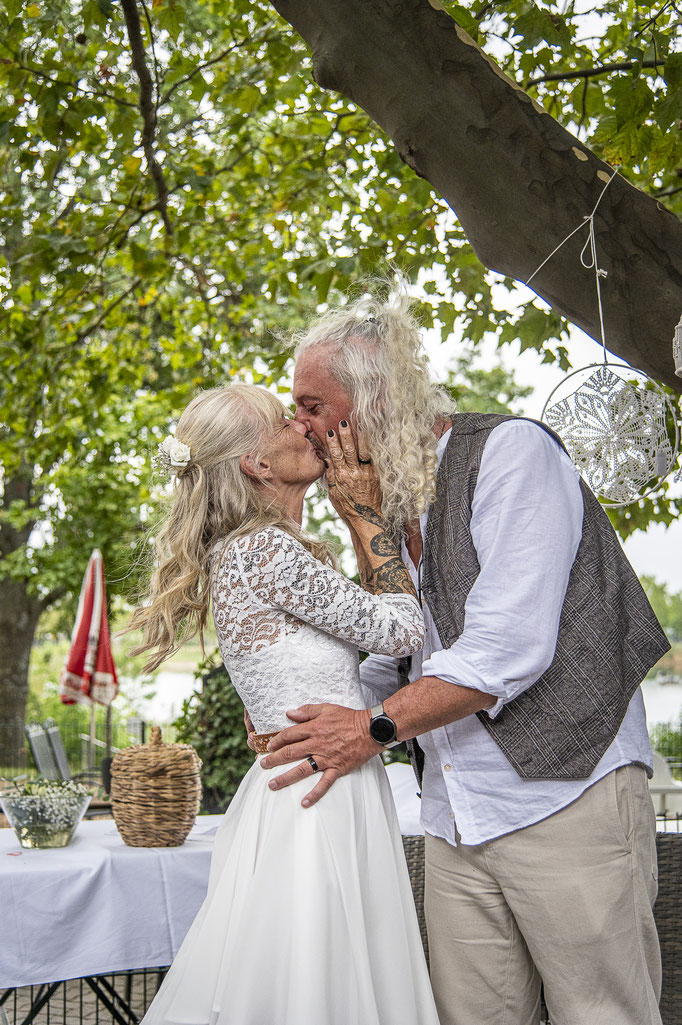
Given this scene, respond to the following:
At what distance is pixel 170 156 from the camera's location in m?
5.38

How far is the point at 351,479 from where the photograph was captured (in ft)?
7.47

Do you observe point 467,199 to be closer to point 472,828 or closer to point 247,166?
point 472,828

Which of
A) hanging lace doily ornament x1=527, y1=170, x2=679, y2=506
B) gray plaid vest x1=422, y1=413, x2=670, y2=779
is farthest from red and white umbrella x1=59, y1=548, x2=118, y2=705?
gray plaid vest x1=422, y1=413, x2=670, y2=779

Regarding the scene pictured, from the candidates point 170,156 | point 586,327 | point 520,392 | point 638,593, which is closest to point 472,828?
point 638,593

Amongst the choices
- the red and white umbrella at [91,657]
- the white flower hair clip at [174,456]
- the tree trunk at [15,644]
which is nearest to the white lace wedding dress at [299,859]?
the white flower hair clip at [174,456]

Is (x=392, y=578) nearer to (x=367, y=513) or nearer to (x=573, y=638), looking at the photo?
(x=367, y=513)

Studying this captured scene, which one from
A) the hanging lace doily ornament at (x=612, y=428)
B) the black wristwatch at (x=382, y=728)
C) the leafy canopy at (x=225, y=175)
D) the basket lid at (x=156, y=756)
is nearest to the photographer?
the black wristwatch at (x=382, y=728)

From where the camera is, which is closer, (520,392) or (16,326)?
(16,326)

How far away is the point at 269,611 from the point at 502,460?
0.60 meters

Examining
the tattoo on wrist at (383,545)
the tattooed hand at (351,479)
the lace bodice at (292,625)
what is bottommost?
the lace bodice at (292,625)

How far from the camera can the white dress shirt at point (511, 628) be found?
1886mm

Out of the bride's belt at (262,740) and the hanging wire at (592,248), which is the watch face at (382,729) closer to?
the bride's belt at (262,740)

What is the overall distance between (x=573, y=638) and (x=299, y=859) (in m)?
0.72

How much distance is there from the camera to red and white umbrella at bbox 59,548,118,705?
8.23m
